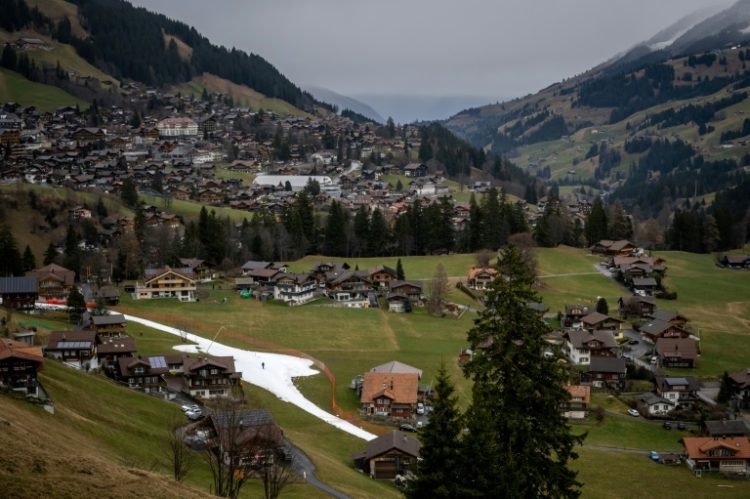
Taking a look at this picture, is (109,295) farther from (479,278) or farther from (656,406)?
(656,406)

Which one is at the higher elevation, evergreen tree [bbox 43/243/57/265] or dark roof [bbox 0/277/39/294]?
evergreen tree [bbox 43/243/57/265]

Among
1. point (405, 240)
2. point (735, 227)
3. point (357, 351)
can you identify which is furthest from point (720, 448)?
point (735, 227)

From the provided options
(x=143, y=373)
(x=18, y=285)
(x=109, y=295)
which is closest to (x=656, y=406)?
(x=143, y=373)

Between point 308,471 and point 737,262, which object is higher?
point 737,262

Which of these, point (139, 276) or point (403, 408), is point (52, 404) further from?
point (139, 276)

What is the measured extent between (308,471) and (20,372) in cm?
1247

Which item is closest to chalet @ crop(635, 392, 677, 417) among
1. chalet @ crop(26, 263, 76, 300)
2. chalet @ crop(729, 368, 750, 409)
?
chalet @ crop(729, 368, 750, 409)

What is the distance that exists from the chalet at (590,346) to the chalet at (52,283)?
138 ft

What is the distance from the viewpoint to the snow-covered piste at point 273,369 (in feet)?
135

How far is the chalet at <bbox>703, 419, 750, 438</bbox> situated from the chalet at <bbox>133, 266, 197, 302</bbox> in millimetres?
43720

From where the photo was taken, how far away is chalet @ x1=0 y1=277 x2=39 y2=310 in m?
52.7

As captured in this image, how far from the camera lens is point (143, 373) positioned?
136 feet

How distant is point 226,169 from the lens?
13175 cm

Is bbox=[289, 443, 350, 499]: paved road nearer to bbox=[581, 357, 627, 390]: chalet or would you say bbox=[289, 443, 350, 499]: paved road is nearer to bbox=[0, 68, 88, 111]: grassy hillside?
bbox=[581, 357, 627, 390]: chalet
